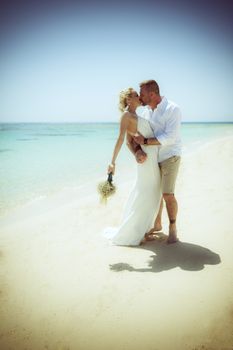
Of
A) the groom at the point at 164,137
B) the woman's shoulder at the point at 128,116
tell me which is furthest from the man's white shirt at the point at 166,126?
the woman's shoulder at the point at 128,116

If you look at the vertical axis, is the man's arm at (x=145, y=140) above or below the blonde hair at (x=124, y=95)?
below

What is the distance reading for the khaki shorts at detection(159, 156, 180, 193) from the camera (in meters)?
3.91

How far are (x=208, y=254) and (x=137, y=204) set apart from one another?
115cm

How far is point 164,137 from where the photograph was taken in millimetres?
3717

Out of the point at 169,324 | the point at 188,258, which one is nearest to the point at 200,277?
the point at 188,258

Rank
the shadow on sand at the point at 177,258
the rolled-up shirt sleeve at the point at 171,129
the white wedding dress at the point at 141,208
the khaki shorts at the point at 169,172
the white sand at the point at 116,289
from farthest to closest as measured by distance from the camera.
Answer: the white wedding dress at the point at 141,208
the khaki shorts at the point at 169,172
the rolled-up shirt sleeve at the point at 171,129
the shadow on sand at the point at 177,258
the white sand at the point at 116,289

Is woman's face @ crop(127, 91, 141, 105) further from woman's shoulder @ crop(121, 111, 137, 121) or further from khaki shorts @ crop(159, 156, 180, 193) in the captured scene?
khaki shorts @ crop(159, 156, 180, 193)

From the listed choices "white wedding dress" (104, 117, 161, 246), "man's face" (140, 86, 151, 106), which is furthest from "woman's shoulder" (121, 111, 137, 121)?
"white wedding dress" (104, 117, 161, 246)

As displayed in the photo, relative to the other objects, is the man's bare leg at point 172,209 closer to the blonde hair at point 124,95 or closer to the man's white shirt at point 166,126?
the man's white shirt at point 166,126

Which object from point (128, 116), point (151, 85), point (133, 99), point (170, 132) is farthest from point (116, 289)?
point (151, 85)

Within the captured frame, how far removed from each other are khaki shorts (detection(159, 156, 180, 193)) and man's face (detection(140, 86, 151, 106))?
0.83 m

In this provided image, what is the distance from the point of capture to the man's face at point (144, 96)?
12.4 feet

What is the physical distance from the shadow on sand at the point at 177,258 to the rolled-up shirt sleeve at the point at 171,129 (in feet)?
4.64

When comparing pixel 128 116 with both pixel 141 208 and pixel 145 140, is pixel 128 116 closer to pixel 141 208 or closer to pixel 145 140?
pixel 145 140
